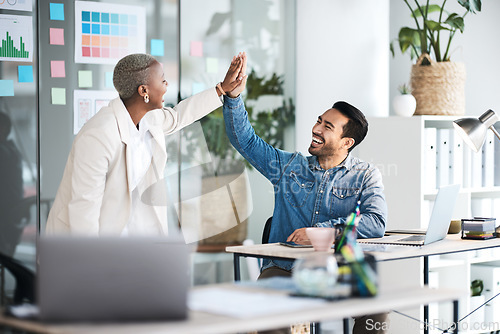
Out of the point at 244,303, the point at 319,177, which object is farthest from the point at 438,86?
the point at 244,303

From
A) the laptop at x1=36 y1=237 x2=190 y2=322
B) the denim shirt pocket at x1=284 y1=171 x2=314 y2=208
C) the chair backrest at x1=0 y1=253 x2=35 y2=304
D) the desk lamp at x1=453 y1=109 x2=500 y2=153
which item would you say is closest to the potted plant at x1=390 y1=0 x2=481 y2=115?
the desk lamp at x1=453 y1=109 x2=500 y2=153

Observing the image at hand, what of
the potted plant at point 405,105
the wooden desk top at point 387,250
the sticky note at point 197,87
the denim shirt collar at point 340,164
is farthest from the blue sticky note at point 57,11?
the potted plant at point 405,105

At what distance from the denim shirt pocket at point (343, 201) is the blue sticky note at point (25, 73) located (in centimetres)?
154

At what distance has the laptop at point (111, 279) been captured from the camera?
1.46 metres

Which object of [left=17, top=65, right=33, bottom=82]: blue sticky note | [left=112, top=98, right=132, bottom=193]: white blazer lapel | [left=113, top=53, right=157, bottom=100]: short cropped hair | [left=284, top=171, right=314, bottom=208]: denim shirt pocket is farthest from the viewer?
[left=17, top=65, right=33, bottom=82]: blue sticky note

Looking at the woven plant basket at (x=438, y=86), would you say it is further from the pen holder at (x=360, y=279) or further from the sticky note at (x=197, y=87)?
the pen holder at (x=360, y=279)

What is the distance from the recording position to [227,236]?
13.5 feet

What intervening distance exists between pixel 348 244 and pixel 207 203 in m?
2.21

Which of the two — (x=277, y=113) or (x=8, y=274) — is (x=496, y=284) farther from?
(x=8, y=274)

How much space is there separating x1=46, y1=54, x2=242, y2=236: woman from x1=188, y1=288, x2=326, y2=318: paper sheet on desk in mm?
980

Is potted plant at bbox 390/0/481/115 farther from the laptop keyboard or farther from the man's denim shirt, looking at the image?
the laptop keyboard

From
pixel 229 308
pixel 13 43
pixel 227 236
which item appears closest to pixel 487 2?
pixel 227 236

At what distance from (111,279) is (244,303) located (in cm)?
35

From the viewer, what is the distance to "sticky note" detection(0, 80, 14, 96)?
339 centimetres
